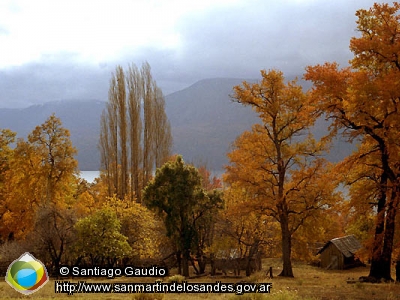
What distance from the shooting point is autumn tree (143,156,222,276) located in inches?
1032

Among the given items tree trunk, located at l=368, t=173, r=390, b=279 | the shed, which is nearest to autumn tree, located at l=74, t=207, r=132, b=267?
tree trunk, located at l=368, t=173, r=390, b=279

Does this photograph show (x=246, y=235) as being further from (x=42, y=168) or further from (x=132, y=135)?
(x=132, y=135)

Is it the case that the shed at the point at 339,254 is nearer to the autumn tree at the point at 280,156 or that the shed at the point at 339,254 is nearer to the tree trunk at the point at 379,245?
the autumn tree at the point at 280,156

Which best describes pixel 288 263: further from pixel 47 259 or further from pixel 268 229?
pixel 47 259

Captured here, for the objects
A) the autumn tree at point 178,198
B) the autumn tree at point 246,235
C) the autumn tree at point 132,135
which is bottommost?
the autumn tree at point 246,235

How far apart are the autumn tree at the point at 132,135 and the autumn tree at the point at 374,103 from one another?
105 ft

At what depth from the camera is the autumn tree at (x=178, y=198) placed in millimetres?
26203

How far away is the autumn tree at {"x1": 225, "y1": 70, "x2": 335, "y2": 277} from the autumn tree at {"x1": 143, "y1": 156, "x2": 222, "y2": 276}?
11.7 ft

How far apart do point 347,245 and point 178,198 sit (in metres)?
23.1

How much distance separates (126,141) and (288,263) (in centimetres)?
3167

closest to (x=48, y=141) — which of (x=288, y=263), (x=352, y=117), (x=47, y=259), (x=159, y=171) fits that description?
(x=47, y=259)

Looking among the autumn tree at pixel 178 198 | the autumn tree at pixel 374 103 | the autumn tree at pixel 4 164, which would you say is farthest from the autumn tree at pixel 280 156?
the autumn tree at pixel 4 164

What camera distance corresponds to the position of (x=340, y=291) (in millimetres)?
15180

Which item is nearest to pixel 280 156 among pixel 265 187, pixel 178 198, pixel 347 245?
pixel 265 187
